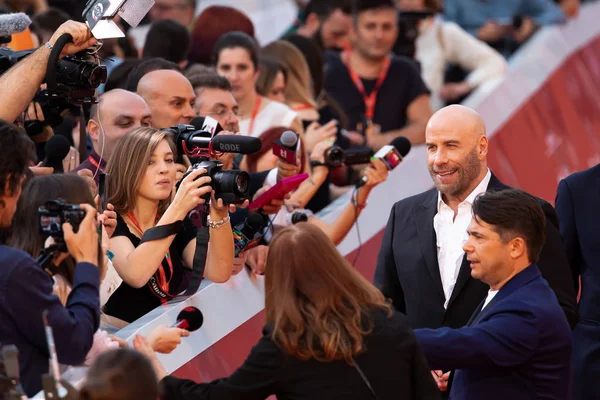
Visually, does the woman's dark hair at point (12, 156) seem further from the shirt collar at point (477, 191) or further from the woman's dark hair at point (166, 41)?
the woman's dark hair at point (166, 41)

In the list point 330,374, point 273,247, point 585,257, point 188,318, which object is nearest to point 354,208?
point 585,257

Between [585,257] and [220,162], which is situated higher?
[220,162]

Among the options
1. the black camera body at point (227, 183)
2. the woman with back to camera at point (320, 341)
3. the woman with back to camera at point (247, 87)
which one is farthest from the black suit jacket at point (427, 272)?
the woman with back to camera at point (247, 87)

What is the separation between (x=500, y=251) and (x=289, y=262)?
102 centimetres

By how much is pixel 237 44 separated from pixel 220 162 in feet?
10.1

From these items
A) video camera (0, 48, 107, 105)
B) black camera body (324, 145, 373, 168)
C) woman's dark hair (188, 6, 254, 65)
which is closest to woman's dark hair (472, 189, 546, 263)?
video camera (0, 48, 107, 105)

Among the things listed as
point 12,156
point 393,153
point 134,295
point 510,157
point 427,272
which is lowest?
point 510,157

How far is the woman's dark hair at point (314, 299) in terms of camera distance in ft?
13.3

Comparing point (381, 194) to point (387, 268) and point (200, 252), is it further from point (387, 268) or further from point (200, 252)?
point (200, 252)

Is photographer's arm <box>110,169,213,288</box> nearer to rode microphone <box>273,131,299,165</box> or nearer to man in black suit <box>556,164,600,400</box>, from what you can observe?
rode microphone <box>273,131,299,165</box>

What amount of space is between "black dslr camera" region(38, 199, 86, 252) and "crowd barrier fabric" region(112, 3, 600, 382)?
0.85 meters

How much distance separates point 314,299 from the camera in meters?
4.11

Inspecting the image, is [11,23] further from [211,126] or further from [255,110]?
[255,110]

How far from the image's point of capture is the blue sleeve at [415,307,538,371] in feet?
14.9
